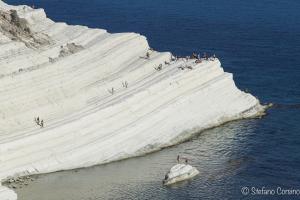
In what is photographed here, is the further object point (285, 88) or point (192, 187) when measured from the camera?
point (285, 88)

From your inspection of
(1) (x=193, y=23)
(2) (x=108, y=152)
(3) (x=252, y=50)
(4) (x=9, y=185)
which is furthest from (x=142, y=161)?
(1) (x=193, y=23)

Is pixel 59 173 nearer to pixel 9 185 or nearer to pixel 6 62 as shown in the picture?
pixel 9 185

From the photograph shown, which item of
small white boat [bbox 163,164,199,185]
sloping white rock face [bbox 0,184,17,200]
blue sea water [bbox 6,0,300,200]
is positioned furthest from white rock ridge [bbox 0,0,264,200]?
small white boat [bbox 163,164,199,185]

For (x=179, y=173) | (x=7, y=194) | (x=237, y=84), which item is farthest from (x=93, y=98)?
(x=237, y=84)

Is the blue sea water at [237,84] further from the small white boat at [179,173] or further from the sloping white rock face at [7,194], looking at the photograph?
the sloping white rock face at [7,194]

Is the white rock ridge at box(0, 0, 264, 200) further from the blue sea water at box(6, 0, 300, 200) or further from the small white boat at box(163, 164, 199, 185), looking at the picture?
the small white boat at box(163, 164, 199, 185)

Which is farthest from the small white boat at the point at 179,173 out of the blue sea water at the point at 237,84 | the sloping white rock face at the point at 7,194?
the sloping white rock face at the point at 7,194
